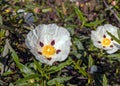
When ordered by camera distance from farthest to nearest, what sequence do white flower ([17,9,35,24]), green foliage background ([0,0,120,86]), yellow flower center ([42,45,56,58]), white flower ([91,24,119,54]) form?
1. white flower ([17,9,35,24])
2. white flower ([91,24,119,54])
3. yellow flower center ([42,45,56,58])
4. green foliage background ([0,0,120,86])

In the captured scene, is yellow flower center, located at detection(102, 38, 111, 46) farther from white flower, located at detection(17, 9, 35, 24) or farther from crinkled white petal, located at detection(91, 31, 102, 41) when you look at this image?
white flower, located at detection(17, 9, 35, 24)

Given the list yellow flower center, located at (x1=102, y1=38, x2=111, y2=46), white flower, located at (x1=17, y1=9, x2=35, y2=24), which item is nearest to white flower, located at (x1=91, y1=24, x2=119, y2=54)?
yellow flower center, located at (x1=102, y1=38, x2=111, y2=46)

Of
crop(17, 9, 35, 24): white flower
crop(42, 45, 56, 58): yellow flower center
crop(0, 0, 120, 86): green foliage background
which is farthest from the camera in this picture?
crop(17, 9, 35, 24): white flower

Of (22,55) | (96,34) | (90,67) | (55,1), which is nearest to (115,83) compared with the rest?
(96,34)

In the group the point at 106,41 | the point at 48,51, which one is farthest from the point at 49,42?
the point at 106,41

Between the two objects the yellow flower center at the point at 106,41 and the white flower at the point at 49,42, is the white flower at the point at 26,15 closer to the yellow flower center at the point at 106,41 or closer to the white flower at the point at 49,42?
the white flower at the point at 49,42
